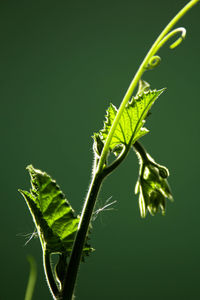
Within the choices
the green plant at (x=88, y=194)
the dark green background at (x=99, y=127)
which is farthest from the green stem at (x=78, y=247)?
the dark green background at (x=99, y=127)

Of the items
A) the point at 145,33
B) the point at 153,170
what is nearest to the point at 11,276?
the point at 145,33

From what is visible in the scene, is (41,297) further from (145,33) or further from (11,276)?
(145,33)

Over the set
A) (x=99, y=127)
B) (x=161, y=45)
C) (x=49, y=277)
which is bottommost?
(x=49, y=277)

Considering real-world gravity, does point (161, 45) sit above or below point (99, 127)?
below

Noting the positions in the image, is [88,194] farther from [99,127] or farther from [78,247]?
[99,127]

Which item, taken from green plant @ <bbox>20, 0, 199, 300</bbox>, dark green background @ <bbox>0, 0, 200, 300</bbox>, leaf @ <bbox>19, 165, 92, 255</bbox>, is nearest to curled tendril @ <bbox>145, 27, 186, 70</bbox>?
green plant @ <bbox>20, 0, 199, 300</bbox>

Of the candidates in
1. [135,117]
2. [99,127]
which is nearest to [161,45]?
[135,117]
